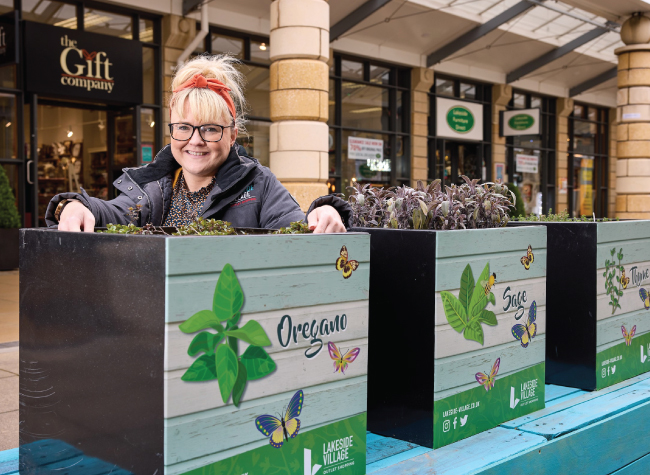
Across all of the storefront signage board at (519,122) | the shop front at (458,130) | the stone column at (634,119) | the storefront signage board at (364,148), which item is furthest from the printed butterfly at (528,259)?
the storefront signage board at (519,122)

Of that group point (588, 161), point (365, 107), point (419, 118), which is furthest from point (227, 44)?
point (588, 161)

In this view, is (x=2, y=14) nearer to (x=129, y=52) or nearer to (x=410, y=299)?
(x=129, y=52)

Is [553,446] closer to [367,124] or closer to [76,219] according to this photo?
[76,219]

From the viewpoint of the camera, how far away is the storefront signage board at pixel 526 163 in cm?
1962

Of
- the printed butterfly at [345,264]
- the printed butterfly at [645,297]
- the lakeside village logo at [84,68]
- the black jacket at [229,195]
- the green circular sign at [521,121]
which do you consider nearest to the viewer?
the printed butterfly at [345,264]

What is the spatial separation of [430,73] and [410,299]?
1553cm

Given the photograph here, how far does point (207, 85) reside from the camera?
5.88 feet

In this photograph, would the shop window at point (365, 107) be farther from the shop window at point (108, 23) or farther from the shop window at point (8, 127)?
the shop window at point (8, 127)

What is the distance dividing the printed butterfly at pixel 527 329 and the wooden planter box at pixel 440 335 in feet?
0.05

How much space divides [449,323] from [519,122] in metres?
17.3

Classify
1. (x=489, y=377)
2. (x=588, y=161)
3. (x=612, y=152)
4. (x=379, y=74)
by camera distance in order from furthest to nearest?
(x=612, y=152) → (x=588, y=161) → (x=379, y=74) → (x=489, y=377)

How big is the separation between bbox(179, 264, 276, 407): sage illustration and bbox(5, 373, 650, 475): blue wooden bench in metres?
0.27

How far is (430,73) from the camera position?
16.3 m

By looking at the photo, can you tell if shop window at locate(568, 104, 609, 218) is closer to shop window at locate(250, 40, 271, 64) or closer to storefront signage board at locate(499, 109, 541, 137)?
storefront signage board at locate(499, 109, 541, 137)
